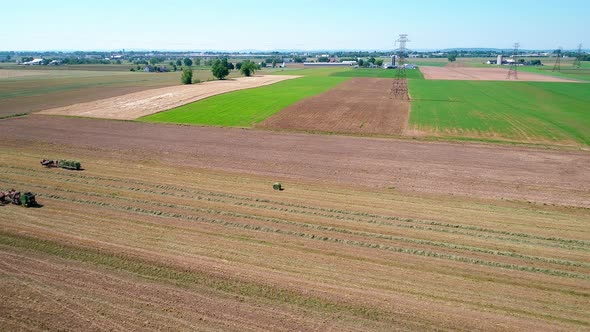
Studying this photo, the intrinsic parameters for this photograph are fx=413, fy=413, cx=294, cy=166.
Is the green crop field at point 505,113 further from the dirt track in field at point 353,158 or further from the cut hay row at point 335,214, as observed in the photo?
the cut hay row at point 335,214

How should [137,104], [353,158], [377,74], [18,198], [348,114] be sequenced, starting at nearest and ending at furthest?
[18,198] → [353,158] → [348,114] → [137,104] → [377,74]

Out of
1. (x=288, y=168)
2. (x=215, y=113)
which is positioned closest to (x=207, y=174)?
(x=288, y=168)

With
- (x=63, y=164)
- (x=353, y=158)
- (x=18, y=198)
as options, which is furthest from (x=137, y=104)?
(x=353, y=158)

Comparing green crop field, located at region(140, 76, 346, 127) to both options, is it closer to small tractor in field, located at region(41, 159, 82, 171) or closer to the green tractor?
small tractor in field, located at region(41, 159, 82, 171)

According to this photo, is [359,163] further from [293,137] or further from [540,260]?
[540,260]

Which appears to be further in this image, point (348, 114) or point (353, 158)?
point (348, 114)

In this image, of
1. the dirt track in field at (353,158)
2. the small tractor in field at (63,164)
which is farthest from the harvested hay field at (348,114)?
the small tractor in field at (63,164)

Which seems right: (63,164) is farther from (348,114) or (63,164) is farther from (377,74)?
(377,74)

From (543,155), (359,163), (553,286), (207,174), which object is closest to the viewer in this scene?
(553,286)
